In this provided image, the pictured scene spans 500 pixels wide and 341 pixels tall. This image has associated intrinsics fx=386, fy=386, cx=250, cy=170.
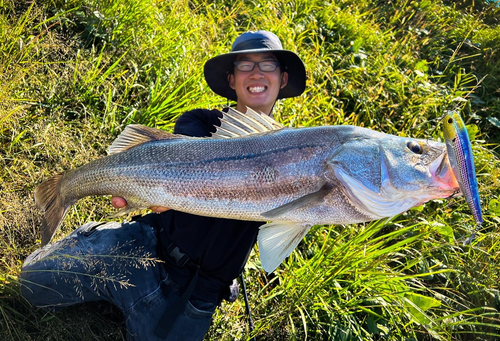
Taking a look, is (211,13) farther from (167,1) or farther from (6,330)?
(6,330)

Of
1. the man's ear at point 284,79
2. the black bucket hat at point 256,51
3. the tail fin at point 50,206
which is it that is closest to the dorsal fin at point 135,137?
the tail fin at point 50,206

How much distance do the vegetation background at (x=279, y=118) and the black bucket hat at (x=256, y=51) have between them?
2.25ft

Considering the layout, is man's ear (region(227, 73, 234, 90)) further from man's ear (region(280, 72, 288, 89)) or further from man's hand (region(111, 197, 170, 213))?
man's hand (region(111, 197, 170, 213))

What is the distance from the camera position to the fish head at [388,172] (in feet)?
6.54

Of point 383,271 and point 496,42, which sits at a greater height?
point 496,42

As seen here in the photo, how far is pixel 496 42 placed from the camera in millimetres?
6512

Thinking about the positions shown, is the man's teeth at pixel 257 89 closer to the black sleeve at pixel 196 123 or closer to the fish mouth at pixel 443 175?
the black sleeve at pixel 196 123

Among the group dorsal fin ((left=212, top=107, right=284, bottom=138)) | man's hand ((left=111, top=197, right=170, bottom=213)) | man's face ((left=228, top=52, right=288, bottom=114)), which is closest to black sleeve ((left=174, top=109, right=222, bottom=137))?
man's face ((left=228, top=52, right=288, bottom=114))

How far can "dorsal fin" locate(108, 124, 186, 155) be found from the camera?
7.95ft

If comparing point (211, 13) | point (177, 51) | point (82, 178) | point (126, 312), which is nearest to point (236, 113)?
point (82, 178)

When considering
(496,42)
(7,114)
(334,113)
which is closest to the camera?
(7,114)

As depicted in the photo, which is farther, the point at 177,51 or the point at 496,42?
the point at 496,42

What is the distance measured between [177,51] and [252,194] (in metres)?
2.87

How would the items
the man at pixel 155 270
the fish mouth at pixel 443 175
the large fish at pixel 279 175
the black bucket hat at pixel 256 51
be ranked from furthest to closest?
the black bucket hat at pixel 256 51 < the man at pixel 155 270 < the large fish at pixel 279 175 < the fish mouth at pixel 443 175
